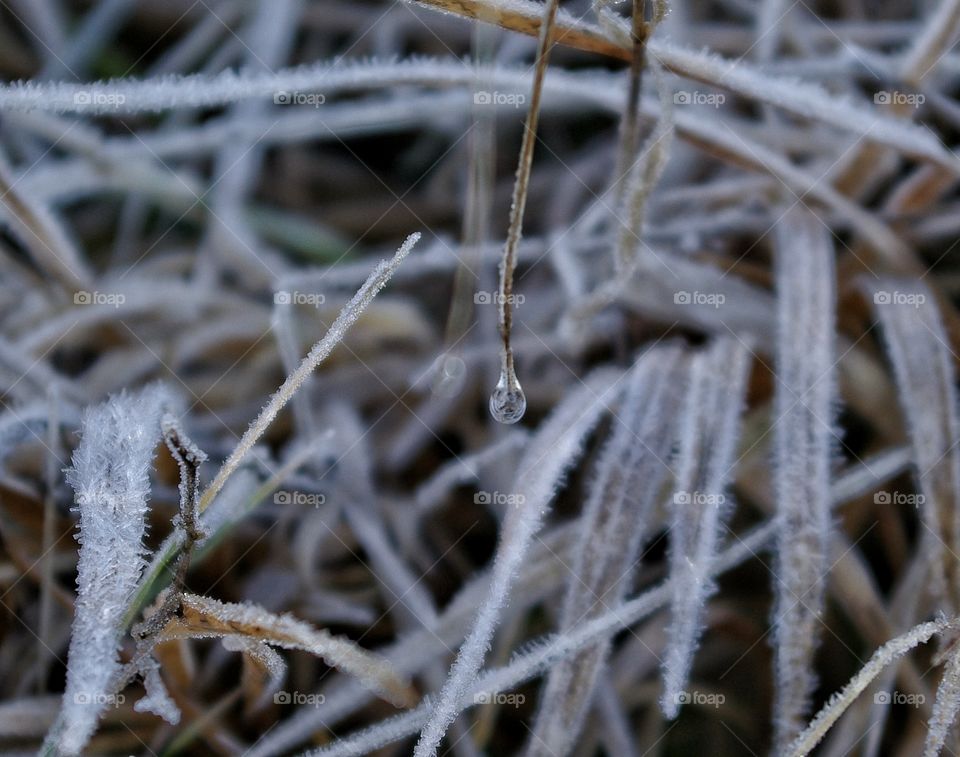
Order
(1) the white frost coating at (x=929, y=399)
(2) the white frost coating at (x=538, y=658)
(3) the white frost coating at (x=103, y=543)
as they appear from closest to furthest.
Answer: (3) the white frost coating at (x=103, y=543) < (2) the white frost coating at (x=538, y=658) < (1) the white frost coating at (x=929, y=399)

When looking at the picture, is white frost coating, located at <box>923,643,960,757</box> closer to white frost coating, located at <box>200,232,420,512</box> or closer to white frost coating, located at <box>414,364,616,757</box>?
white frost coating, located at <box>414,364,616,757</box>

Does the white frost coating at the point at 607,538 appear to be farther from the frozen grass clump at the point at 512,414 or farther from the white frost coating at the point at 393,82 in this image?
the white frost coating at the point at 393,82

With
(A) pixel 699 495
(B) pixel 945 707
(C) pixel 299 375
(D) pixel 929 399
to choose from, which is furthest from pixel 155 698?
(D) pixel 929 399

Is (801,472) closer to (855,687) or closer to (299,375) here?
(855,687)

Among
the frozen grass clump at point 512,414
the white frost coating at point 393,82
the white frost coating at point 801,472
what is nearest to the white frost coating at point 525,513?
the frozen grass clump at point 512,414

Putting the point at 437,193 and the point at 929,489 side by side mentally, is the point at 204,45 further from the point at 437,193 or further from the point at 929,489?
the point at 929,489

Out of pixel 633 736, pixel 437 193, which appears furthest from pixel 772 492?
pixel 437 193

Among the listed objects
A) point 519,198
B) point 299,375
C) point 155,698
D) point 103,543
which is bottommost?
point 155,698
